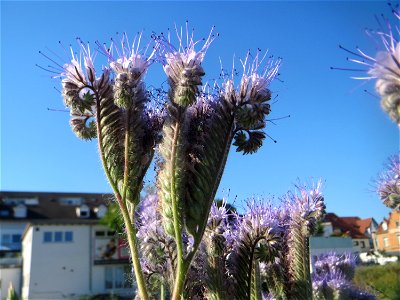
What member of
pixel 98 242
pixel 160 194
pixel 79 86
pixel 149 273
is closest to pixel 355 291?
pixel 149 273

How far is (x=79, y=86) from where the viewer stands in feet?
9.62

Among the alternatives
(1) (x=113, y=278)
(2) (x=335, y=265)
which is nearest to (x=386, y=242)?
(1) (x=113, y=278)

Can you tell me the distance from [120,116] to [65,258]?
4819 cm

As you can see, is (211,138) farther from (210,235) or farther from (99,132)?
(210,235)

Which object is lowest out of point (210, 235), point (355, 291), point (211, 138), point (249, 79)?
point (355, 291)

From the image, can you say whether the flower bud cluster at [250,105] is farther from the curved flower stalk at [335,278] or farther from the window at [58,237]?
the window at [58,237]

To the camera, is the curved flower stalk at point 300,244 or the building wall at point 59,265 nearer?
the curved flower stalk at point 300,244

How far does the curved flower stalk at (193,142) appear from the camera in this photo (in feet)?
9.23

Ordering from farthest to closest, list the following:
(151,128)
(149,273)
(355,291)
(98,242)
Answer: (98,242) → (355,291) → (149,273) → (151,128)

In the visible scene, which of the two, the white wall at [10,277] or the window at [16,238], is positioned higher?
the window at [16,238]

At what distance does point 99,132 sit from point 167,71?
564mm

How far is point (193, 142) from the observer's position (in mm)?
3010

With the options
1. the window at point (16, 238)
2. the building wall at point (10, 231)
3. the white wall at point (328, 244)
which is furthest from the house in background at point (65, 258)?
the white wall at point (328, 244)

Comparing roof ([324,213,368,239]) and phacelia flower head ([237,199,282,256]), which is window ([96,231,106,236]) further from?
phacelia flower head ([237,199,282,256])
